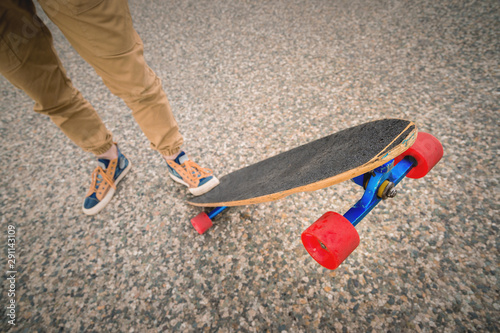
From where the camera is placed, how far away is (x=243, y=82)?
2117 mm

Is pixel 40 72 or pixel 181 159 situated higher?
pixel 40 72

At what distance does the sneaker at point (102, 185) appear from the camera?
4.66 ft

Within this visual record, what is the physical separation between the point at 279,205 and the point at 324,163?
539mm

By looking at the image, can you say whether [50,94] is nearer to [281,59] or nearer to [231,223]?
[231,223]

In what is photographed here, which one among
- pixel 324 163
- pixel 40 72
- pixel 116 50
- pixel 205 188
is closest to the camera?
pixel 324 163

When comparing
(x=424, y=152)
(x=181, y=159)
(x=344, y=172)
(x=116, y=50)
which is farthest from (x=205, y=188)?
(x=424, y=152)

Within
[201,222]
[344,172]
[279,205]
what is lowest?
[279,205]

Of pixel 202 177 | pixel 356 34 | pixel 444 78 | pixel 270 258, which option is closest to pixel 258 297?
pixel 270 258

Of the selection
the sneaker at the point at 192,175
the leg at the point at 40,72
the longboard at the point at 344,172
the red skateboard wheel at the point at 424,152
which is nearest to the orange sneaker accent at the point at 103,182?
the leg at the point at 40,72

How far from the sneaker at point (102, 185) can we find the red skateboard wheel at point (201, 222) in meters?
0.62

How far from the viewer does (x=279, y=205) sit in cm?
130

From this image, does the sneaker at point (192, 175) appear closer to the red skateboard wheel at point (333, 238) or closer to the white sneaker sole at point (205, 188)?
the white sneaker sole at point (205, 188)

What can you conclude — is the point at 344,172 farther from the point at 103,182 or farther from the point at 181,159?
the point at 103,182

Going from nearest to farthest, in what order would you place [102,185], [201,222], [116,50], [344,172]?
[344,172], [116,50], [201,222], [102,185]
